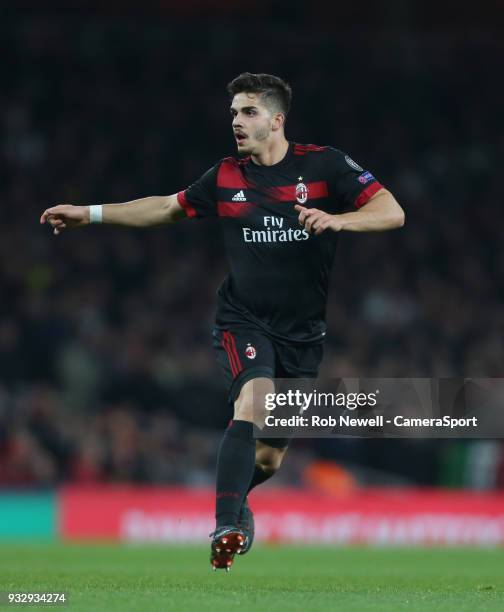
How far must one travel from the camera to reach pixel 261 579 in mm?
7801

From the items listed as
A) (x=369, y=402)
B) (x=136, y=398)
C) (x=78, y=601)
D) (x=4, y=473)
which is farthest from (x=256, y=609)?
(x=136, y=398)

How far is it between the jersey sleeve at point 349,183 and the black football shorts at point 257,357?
790 mm

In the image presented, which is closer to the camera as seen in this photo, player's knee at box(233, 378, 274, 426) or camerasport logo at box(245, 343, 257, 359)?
player's knee at box(233, 378, 274, 426)

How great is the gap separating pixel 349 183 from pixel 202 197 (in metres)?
0.81

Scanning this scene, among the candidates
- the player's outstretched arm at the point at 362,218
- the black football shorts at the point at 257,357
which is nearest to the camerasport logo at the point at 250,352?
the black football shorts at the point at 257,357

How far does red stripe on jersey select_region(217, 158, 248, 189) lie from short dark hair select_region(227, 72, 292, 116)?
15.8 inches

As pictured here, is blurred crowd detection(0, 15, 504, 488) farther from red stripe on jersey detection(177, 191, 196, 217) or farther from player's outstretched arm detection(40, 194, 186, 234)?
red stripe on jersey detection(177, 191, 196, 217)

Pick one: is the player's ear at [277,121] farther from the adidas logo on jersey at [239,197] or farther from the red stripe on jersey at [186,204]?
the red stripe on jersey at [186,204]

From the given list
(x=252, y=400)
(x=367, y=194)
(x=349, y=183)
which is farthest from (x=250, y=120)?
(x=252, y=400)

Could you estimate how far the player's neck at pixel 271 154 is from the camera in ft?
23.6

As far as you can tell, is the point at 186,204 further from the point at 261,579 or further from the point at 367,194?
the point at 261,579


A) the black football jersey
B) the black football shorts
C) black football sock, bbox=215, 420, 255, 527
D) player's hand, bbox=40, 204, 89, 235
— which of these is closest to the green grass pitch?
black football sock, bbox=215, 420, 255, 527

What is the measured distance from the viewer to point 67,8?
20.7 m

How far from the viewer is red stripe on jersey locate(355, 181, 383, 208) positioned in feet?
23.1
